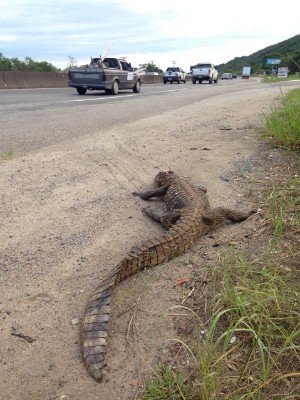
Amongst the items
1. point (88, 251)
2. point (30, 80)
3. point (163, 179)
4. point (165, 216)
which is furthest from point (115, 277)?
point (30, 80)

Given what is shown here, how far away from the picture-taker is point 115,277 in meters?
2.62

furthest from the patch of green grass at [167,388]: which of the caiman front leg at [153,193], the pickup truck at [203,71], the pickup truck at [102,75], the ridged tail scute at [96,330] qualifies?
the pickup truck at [203,71]

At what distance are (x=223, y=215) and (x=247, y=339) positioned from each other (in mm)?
1759

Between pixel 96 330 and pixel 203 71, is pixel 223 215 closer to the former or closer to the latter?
pixel 96 330

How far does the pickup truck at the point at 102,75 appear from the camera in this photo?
17.1 meters

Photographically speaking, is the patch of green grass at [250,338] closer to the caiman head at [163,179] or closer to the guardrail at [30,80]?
the caiman head at [163,179]

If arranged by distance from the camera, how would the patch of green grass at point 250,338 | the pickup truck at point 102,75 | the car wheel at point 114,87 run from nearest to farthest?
1. the patch of green grass at point 250,338
2. the pickup truck at point 102,75
3. the car wheel at point 114,87

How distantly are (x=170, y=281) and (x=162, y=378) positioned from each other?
926 mm

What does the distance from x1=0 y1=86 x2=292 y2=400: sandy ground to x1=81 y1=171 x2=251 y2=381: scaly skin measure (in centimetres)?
8

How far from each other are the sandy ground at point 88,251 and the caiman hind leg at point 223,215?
94mm

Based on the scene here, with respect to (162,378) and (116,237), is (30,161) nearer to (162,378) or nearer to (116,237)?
(116,237)

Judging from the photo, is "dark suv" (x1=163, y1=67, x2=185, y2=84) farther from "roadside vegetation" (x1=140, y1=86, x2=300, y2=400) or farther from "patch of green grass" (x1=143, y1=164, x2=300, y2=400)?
"patch of green grass" (x1=143, y1=164, x2=300, y2=400)

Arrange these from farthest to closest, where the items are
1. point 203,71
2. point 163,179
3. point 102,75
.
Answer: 1. point 203,71
2. point 102,75
3. point 163,179

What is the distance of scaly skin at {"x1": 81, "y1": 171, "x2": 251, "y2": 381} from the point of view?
7.01 feet
